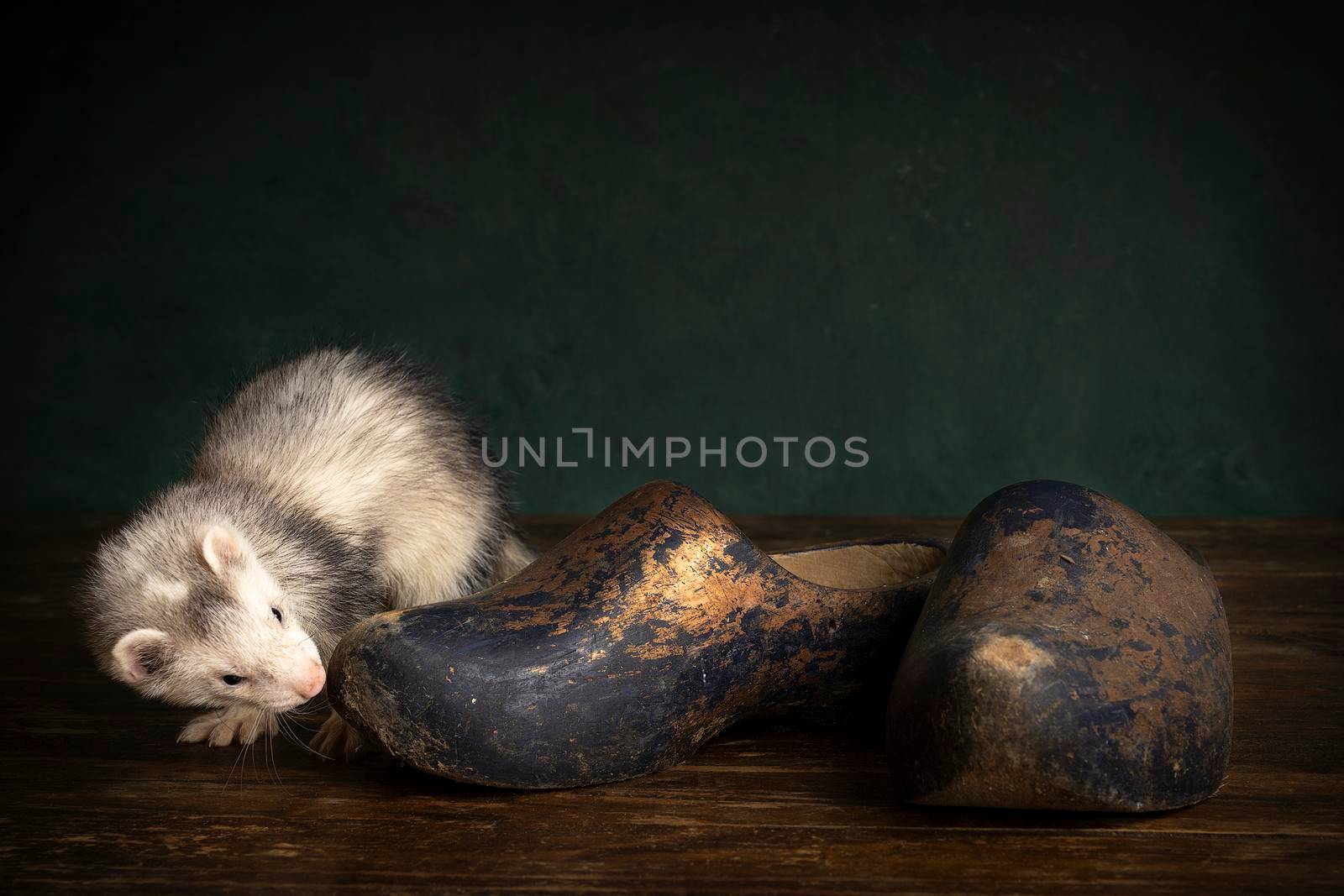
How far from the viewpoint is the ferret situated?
0.97 m

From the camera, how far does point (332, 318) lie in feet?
8.78

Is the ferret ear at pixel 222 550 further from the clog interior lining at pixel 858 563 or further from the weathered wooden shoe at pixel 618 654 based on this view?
the clog interior lining at pixel 858 563

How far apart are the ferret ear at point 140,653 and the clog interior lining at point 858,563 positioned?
21.3 inches

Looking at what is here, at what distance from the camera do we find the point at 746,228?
8.63 ft

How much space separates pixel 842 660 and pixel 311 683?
435 millimetres

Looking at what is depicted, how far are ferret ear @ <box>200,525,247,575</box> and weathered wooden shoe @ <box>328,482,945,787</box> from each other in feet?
0.62

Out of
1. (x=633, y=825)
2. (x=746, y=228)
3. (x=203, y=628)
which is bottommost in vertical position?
(x=633, y=825)

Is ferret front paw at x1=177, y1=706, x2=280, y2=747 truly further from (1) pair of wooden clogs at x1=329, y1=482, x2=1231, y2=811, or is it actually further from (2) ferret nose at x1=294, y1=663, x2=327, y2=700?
(1) pair of wooden clogs at x1=329, y1=482, x2=1231, y2=811

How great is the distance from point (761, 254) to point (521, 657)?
1907 mm

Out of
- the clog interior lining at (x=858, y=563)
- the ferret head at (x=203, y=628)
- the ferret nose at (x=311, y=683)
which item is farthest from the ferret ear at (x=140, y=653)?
the clog interior lining at (x=858, y=563)

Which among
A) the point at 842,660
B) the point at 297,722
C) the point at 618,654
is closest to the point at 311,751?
the point at 297,722

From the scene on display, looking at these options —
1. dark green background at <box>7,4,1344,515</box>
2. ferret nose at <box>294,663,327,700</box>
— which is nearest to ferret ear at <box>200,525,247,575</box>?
ferret nose at <box>294,663,327,700</box>

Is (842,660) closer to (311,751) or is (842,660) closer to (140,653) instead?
(311,751)

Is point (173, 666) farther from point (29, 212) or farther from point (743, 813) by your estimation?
point (29, 212)
